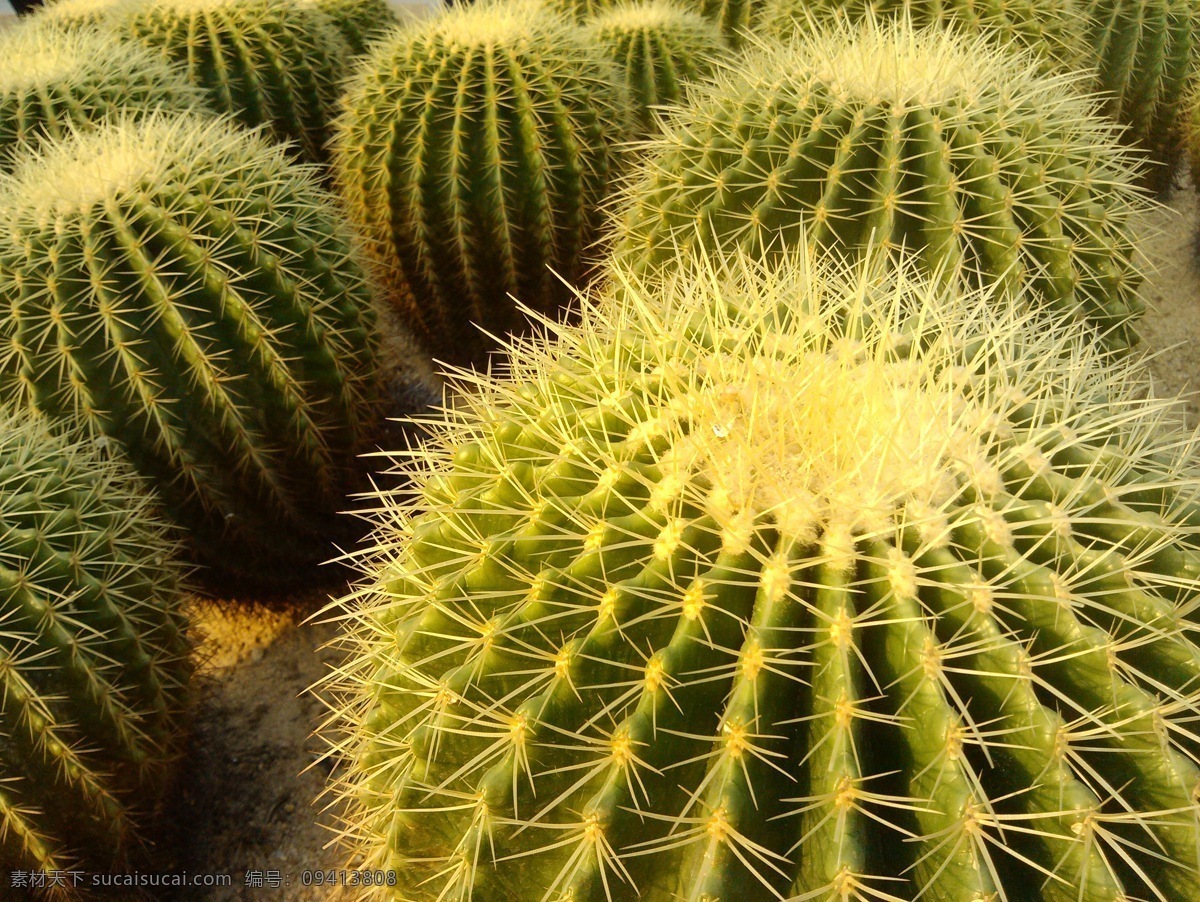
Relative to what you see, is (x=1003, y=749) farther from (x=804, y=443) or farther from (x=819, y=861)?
(x=804, y=443)

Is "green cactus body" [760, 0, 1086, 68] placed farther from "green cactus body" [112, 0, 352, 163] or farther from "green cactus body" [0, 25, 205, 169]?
"green cactus body" [0, 25, 205, 169]

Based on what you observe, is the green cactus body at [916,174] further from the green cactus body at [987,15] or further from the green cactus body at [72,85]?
the green cactus body at [72,85]

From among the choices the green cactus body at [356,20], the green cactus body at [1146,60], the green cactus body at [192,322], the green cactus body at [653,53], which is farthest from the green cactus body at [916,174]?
the green cactus body at [356,20]

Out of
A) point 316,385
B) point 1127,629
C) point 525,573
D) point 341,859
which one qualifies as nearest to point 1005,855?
point 1127,629

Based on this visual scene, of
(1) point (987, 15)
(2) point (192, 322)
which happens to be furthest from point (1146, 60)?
(2) point (192, 322)

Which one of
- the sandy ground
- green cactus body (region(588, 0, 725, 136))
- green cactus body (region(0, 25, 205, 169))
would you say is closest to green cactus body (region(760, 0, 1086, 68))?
green cactus body (region(588, 0, 725, 136))

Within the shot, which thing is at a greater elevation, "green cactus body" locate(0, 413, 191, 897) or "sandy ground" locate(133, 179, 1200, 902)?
"green cactus body" locate(0, 413, 191, 897)
